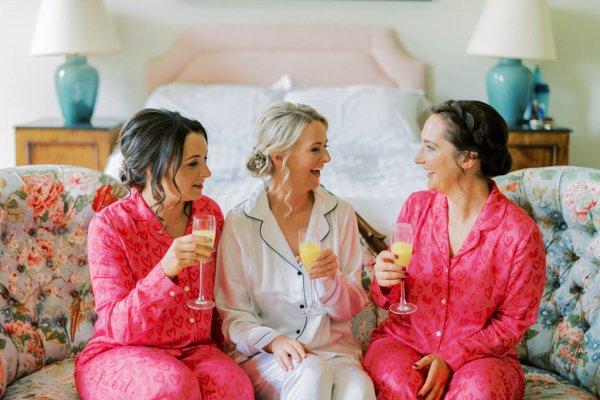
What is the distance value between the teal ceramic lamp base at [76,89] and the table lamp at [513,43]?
2138 mm

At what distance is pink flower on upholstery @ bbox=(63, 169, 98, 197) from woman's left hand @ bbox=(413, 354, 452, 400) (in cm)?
111

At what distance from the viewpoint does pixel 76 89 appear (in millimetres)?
4586

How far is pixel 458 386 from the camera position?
2109 millimetres

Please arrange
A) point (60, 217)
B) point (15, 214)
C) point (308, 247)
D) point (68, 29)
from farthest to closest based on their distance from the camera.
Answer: point (68, 29), point (60, 217), point (15, 214), point (308, 247)

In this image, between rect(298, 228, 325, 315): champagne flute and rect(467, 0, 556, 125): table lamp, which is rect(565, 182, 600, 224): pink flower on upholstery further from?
rect(467, 0, 556, 125): table lamp

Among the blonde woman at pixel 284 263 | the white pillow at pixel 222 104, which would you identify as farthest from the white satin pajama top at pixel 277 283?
the white pillow at pixel 222 104

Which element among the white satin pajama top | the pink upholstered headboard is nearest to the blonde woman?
the white satin pajama top

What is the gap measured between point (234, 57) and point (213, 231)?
2981 mm

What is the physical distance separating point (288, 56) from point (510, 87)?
1298mm

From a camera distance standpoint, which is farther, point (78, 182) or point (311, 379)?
point (78, 182)

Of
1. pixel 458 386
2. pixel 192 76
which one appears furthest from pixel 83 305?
pixel 192 76

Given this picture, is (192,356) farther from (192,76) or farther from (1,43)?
(1,43)

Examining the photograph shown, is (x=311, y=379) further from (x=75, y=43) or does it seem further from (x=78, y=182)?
(x=75, y=43)

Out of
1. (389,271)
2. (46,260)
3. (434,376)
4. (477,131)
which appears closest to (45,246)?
(46,260)
